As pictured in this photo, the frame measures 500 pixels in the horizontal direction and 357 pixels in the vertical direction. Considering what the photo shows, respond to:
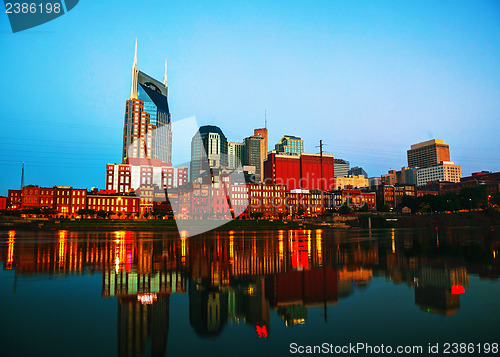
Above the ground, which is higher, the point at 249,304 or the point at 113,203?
the point at 113,203

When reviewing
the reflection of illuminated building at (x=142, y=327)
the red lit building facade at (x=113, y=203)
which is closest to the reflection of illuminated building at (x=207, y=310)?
the reflection of illuminated building at (x=142, y=327)

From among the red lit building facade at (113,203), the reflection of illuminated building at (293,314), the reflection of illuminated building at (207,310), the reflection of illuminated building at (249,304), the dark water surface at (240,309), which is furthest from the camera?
the red lit building facade at (113,203)

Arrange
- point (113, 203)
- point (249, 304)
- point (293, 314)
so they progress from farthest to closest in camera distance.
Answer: point (113, 203), point (249, 304), point (293, 314)

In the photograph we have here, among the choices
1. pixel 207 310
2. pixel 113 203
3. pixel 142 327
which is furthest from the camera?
pixel 113 203

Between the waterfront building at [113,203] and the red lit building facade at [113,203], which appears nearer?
the red lit building facade at [113,203]

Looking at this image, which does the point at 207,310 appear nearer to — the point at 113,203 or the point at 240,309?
the point at 240,309

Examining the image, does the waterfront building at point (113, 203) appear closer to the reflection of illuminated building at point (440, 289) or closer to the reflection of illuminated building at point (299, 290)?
the reflection of illuminated building at point (299, 290)

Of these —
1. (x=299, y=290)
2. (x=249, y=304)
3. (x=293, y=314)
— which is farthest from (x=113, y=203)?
(x=293, y=314)

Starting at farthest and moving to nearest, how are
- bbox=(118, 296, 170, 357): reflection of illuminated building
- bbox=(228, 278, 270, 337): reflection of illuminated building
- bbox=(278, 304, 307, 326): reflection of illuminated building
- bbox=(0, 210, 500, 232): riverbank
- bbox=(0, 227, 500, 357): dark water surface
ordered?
bbox=(0, 210, 500, 232): riverbank, bbox=(228, 278, 270, 337): reflection of illuminated building, bbox=(278, 304, 307, 326): reflection of illuminated building, bbox=(0, 227, 500, 357): dark water surface, bbox=(118, 296, 170, 357): reflection of illuminated building

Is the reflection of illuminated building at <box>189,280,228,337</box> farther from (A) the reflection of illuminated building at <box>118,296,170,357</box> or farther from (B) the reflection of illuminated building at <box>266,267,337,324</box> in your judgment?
(B) the reflection of illuminated building at <box>266,267,337,324</box>

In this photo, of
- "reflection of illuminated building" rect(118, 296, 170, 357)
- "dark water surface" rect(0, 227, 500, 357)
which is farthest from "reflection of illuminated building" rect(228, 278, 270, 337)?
"reflection of illuminated building" rect(118, 296, 170, 357)

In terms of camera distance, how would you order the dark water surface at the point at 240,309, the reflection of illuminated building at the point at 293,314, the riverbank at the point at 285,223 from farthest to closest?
the riverbank at the point at 285,223 → the reflection of illuminated building at the point at 293,314 → the dark water surface at the point at 240,309

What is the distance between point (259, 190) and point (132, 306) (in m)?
166

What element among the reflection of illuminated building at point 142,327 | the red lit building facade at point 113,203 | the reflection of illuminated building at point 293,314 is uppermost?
the red lit building facade at point 113,203
